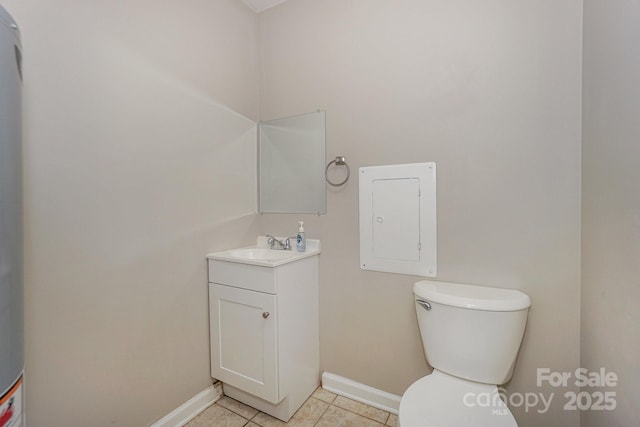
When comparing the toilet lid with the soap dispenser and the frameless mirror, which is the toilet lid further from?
the frameless mirror

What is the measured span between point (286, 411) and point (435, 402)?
834mm

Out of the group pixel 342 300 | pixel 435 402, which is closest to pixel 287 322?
pixel 342 300

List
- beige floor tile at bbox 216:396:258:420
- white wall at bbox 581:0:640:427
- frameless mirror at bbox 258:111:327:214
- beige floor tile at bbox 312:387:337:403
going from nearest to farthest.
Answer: white wall at bbox 581:0:640:427
beige floor tile at bbox 216:396:258:420
beige floor tile at bbox 312:387:337:403
frameless mirror at bbox 258:111:327:214

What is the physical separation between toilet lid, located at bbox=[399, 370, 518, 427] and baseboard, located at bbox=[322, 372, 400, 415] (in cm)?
50

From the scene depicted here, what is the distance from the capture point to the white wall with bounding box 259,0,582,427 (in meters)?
1.19

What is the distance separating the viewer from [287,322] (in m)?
1.50

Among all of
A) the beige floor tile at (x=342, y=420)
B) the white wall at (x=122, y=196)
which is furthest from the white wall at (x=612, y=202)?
the white wall at (x=122, y=196)

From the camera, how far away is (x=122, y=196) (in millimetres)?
1246

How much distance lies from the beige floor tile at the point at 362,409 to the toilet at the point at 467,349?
20.2 inches

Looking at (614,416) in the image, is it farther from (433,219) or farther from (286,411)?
(286,411)

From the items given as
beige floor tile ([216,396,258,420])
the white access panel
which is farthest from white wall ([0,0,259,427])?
the white access panel

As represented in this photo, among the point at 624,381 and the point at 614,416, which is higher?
the point at 624,381

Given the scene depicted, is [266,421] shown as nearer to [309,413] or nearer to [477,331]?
[309,413]

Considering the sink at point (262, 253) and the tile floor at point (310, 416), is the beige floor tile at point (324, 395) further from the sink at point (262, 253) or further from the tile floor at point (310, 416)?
the sink at point (262, 253)
